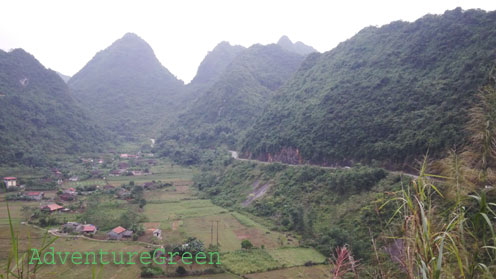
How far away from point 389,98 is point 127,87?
9457cm

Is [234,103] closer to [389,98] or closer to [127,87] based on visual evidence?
[389,98]

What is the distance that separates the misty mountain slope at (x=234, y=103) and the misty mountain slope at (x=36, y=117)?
17.5 metres

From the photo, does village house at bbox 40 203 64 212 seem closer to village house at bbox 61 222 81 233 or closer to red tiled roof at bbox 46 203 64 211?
red tiled roof at bbox 46 203 64 211

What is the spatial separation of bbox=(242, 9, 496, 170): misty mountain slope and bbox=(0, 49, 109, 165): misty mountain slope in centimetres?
3243

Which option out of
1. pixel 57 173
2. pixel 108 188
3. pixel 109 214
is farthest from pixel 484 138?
pixel 57 173

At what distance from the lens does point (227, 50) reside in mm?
133625

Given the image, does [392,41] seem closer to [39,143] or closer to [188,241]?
[188,241]

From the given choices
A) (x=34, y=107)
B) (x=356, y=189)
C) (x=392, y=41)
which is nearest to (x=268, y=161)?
(x=356, y=189)

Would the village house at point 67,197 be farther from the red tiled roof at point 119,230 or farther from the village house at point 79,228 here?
the red tiled roof at point 119,230

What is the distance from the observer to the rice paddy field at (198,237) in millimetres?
16312

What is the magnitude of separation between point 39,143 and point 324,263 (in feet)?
162

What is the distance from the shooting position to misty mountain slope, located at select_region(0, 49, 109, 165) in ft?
142

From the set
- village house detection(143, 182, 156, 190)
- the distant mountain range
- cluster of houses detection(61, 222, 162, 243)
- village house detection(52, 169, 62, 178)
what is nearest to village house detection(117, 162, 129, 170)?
village house detection(52, 169, 62, 178)

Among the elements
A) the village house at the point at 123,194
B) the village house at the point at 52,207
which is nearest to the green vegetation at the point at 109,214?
the village house at the point at 123,194
